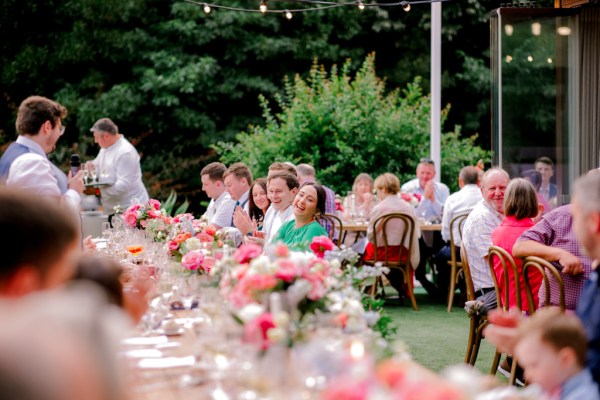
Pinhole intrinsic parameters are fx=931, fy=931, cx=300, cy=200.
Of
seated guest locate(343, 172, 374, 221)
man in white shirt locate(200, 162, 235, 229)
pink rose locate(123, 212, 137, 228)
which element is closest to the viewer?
pink rose locate(123, 212, 137, 228)

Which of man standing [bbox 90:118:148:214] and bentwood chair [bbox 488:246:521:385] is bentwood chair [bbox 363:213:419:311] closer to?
man standing [bbox 90:118:148:214]

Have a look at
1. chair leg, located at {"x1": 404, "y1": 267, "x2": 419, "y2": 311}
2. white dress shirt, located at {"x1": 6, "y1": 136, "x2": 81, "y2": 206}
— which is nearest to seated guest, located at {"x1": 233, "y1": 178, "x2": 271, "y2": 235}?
white dress shirt, located at {"x1": 6, "y1": 136, "x2": 81, "y2": 206}

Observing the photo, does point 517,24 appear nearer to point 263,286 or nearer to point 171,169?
point 263,286

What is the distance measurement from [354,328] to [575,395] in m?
0.68

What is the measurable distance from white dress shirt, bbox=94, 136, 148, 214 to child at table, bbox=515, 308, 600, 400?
707 centimetres

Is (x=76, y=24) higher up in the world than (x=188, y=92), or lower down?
higher up

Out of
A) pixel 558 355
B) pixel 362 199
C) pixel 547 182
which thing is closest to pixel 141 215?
pixel 362 199

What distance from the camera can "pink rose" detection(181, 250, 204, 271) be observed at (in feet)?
13.8

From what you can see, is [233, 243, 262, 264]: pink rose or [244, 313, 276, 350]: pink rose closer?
[244, 313, 276, 350]: pink rose

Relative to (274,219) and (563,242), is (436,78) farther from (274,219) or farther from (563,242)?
(563,242)

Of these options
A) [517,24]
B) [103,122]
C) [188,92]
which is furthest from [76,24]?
[517,24]

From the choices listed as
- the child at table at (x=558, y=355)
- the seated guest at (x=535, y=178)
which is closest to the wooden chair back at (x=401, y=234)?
the seated guest at (x=535, y=178)

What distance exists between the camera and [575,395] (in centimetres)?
216

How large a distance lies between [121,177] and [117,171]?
0.08 m
